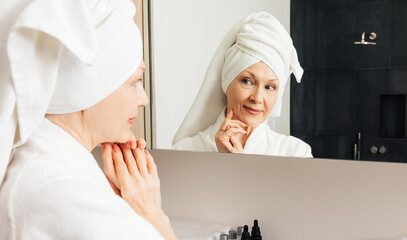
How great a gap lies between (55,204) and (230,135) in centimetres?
77

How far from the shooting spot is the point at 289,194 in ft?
4.09

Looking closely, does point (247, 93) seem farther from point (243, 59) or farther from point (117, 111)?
point (117, 111)

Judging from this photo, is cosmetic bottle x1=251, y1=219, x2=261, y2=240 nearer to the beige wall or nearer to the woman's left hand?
the beige wall

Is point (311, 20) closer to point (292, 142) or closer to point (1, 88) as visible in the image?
point (292, 142)

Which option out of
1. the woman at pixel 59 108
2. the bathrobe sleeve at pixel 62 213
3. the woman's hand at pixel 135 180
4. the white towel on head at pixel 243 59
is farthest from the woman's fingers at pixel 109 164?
the white towel on head at pixel 243 59

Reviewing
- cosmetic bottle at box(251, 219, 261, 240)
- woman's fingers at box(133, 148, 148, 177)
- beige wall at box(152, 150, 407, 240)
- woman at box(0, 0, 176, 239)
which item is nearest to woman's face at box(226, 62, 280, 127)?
beige wall at box(152, 150, 407, 240)

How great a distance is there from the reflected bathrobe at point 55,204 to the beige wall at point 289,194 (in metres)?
0.69

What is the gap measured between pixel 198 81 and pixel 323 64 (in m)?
0.40

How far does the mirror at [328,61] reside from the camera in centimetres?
104

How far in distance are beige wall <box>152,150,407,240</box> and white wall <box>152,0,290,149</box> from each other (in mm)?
136

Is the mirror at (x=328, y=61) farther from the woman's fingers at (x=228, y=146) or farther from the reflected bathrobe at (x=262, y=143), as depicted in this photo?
the woman's fingers at (x=228, y=146)

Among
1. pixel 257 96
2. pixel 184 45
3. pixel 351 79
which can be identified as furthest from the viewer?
pixel 184 45

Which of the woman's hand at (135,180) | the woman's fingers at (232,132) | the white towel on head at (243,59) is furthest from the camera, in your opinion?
the woman's fingers at (232,132)

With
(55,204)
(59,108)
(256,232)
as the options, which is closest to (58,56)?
(59,108)
